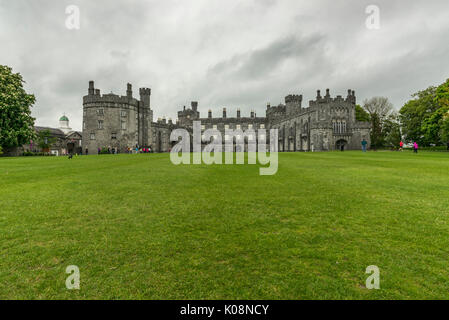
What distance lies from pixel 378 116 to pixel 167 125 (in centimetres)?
6158

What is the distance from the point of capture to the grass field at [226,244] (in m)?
2.57

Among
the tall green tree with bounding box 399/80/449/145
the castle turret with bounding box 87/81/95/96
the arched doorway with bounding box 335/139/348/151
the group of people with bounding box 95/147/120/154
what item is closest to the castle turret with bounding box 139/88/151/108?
the castle turret with bounding box 87/81/95/96

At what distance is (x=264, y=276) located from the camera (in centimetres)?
277

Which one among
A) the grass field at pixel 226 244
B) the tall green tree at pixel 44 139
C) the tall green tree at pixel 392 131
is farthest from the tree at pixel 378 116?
the tall green tree at pixel 44 139

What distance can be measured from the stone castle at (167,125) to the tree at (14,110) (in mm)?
14781

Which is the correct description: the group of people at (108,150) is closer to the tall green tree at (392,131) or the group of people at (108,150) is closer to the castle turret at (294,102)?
the castle turret at (294,102)

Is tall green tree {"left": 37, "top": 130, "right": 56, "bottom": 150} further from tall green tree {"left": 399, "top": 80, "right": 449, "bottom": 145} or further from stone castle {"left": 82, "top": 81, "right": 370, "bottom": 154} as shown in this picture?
tall green tree {"left": 399, "top": 80, "right": 449, "bottom": 145}

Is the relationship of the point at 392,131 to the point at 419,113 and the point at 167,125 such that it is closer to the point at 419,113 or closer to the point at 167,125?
the point at 419,113

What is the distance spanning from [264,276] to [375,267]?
56.8 inches

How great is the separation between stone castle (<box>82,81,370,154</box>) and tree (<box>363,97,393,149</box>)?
9565 millimetres

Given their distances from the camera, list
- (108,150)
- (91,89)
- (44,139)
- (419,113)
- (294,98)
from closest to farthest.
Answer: (108,150)
(419,113)
(91,89)
(44,139)
(294,98)

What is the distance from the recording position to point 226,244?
3557 mm

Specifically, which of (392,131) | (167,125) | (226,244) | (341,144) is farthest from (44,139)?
(392,131)
